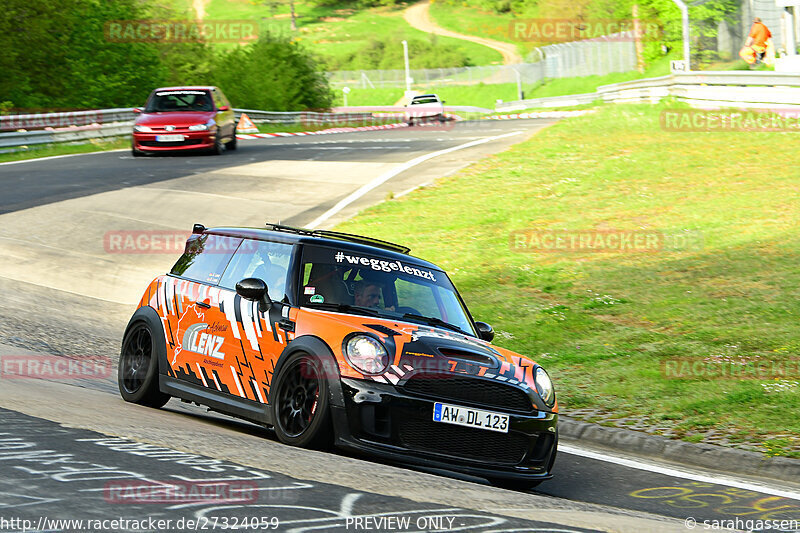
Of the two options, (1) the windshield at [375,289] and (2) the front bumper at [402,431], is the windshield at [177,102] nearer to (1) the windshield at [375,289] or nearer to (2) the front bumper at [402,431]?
(1) the windshield at [375,289]

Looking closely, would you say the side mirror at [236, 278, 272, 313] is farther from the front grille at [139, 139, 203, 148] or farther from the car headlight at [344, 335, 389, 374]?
the front grille at [139, 139, 203, 148]

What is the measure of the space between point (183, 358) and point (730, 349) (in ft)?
19.2

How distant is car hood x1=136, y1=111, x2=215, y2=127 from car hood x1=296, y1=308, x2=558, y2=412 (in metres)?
20.5

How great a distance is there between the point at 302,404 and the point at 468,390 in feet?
3.83

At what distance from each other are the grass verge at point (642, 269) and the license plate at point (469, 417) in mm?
2240

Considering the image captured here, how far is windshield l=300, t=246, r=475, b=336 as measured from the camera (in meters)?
7.57

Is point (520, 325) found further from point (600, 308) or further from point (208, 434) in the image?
point (208, 434)

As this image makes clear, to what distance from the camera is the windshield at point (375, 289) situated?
7.57m

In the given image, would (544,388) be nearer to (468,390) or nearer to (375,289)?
(468,390)

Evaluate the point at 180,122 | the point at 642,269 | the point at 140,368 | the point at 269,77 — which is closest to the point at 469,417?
the point at 140,368

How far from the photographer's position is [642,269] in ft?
49.5

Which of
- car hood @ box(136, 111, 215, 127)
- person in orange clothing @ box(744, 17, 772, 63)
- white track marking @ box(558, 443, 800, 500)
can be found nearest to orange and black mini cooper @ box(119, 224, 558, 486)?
white track marking @ box(558, 443, 800, 500)

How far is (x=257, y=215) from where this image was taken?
18859 millimetres

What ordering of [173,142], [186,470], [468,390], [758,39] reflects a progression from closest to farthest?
[186,470] < [468,390] < [173,142] < [758,39]
